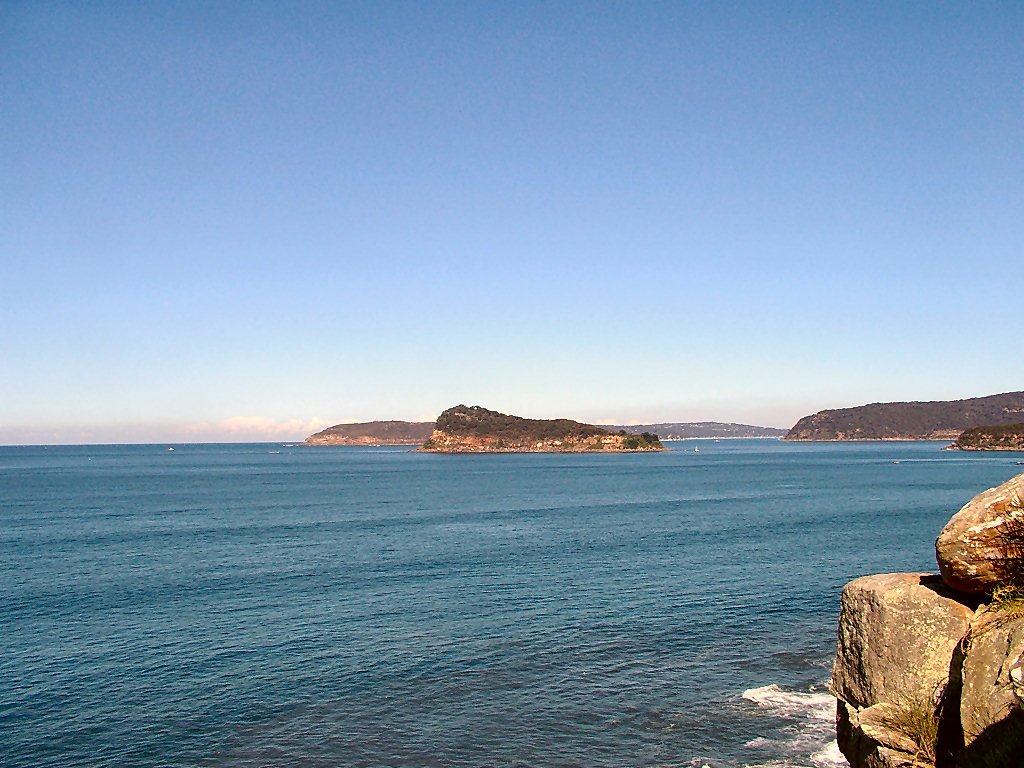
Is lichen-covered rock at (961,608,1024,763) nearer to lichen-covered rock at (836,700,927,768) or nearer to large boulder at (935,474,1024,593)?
large boulder at (935,474,1024,593)

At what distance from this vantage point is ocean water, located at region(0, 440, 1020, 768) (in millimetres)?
26016

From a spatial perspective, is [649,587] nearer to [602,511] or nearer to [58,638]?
[58,638]

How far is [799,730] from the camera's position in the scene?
2605 centimetres

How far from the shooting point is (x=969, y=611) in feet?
42.9

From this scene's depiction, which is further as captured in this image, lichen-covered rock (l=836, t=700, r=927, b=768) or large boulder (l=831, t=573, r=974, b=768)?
large boulder (l=831, t=573, r=974, b=768)

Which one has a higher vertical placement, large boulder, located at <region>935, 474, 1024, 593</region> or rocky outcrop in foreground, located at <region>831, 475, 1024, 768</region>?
large boulder, located at <region>935, 474, 1024, 593</region>

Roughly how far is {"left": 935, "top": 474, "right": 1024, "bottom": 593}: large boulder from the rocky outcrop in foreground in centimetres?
2

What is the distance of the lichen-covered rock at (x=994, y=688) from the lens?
418 inches

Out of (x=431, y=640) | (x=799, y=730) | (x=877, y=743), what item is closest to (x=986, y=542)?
(x=877, y=743)

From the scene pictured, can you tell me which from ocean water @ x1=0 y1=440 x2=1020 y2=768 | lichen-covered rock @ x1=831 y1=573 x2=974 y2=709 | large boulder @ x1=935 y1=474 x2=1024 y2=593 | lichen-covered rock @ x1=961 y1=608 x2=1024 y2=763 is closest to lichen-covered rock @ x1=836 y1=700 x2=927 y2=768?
lichen-covered rock @ x1=831 y1=573 x2=974 y2=709

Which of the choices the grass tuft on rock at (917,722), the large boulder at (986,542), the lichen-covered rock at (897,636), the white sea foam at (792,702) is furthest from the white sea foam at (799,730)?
the large boulder at (986,542)

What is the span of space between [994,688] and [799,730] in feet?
54.9

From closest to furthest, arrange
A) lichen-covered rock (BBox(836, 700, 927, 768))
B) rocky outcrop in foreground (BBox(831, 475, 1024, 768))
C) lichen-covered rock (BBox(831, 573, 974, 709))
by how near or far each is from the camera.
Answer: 1. rocky outcrop in foreground (BBox(831, 475, 1024, 768))
2. lichen-covered rock (BBox(836, 700, 927, 768))
3. lichen-covered rock (BBox(831, 573, 974, 709))

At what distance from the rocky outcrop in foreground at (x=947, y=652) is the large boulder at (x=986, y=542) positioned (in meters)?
0.02
